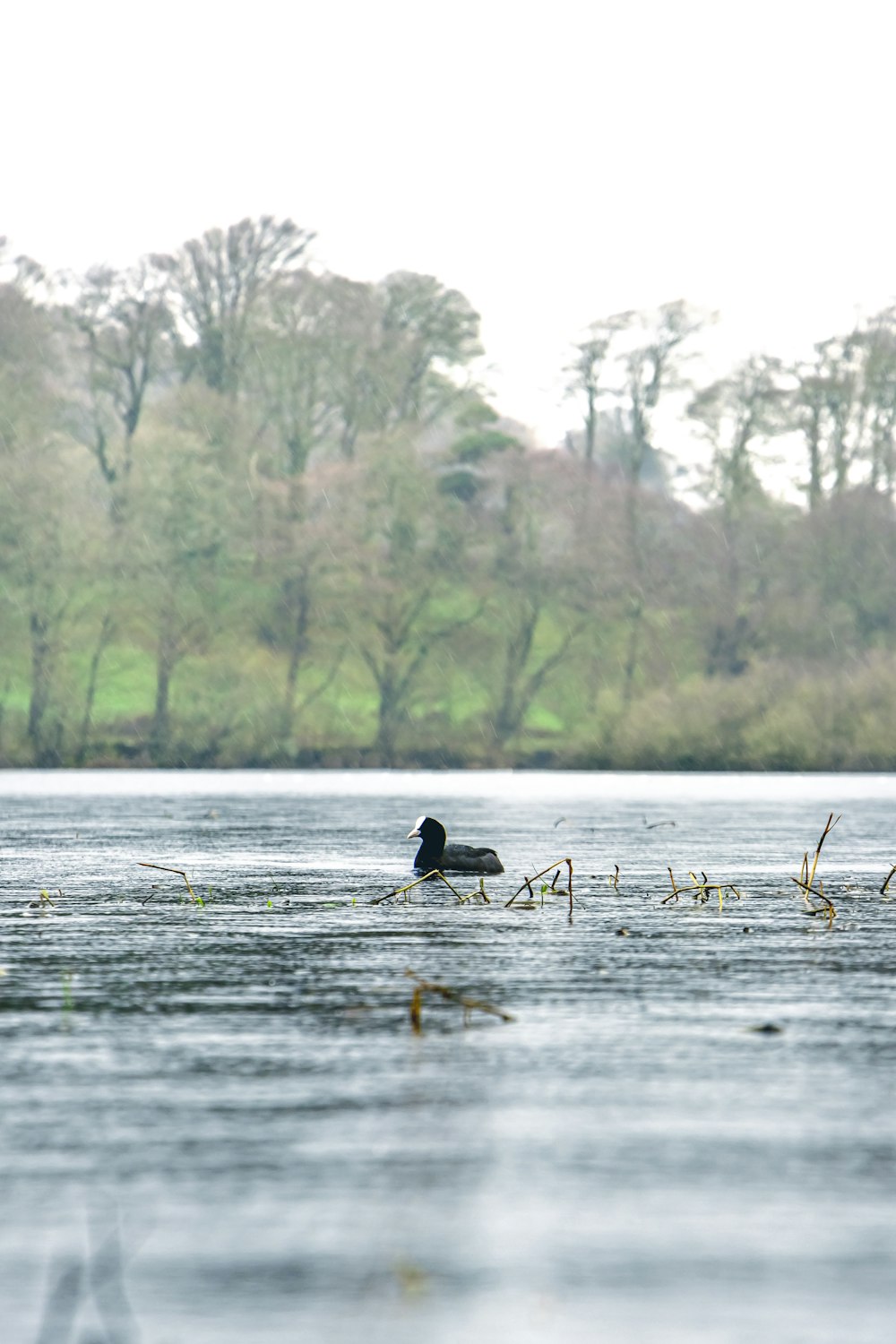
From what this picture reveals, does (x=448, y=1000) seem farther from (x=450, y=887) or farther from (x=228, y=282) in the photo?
(x=228, y=282)

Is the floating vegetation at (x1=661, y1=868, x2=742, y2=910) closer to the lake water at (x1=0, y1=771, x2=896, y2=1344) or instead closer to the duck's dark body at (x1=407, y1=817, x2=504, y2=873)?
the lake water at (x1=0, y1=771, x2=896, y2=1344)

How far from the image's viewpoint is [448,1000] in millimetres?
17000

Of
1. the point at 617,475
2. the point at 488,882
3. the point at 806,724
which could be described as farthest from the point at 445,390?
the point at 488,882

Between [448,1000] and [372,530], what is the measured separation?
236 feet

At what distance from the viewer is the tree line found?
3467 inches

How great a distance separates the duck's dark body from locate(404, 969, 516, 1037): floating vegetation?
11.6m

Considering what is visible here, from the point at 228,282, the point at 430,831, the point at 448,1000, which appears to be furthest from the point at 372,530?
the point at 448,1000

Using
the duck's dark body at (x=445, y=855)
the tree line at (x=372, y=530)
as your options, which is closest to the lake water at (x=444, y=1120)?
the duck's dark body at (x=445, y=855)

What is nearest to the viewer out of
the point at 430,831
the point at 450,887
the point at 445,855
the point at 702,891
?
the point at 702,891

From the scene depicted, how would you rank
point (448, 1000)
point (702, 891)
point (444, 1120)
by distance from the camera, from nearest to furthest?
point (444, 1120) → point (448, 1000) → point (702, 891)

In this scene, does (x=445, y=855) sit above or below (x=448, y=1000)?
above

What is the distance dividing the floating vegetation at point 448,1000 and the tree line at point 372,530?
67188 millimetres

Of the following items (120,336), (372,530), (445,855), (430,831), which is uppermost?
(120,336)

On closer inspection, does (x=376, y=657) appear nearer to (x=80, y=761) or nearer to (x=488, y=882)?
(x=80, y=761)
